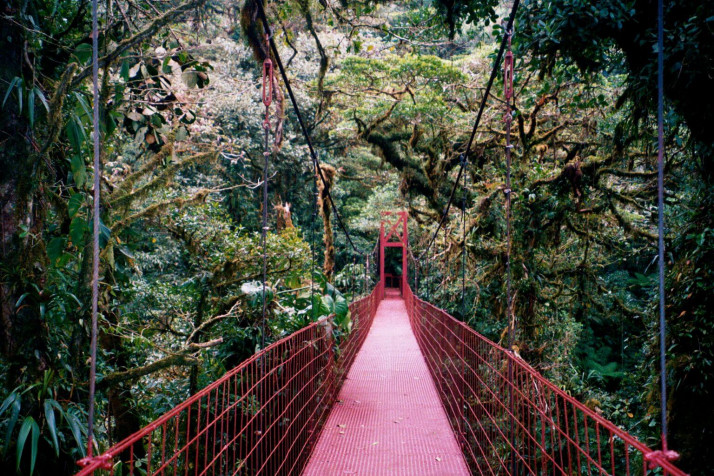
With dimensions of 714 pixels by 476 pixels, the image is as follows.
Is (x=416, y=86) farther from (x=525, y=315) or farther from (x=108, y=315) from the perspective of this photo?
(x=108, y=315)

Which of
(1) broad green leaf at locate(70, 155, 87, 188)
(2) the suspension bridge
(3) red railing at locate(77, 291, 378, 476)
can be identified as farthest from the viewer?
(1) broad green leaf at locate(70, 155, 87, 188)

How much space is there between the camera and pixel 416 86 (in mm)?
7266

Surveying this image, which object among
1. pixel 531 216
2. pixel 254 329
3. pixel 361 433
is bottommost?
pixel 361 433

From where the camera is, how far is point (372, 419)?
10.00 ft

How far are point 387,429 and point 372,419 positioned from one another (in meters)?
0.22

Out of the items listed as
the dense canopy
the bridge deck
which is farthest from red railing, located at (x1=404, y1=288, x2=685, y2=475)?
the dense canopy

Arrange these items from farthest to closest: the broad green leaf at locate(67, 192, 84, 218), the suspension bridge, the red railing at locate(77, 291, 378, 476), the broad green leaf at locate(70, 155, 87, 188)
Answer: the broad green leaf at locate(67, 192, 84, 218) < the broad green leaf at locate(70, 155, 87, 188) < the suspension bridge < the red railing at locate(77, 291, 378, 476)

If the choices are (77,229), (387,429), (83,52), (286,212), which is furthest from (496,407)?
(286,212)

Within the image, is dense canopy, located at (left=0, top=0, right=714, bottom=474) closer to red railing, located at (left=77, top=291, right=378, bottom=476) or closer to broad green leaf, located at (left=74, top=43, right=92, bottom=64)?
broad green leaf, located at (left=74, top=43, right=92, bottom=64)

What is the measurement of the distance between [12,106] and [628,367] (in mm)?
10802

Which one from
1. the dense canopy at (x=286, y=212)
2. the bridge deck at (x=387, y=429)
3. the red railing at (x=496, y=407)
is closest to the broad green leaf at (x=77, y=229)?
the dense canopy at (x=286, y=212)

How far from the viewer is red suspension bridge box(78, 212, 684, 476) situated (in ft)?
5.15

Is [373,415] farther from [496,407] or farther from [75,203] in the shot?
[75,203]

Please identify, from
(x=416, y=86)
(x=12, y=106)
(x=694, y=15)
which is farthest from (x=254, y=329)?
(x=416, y=86)
